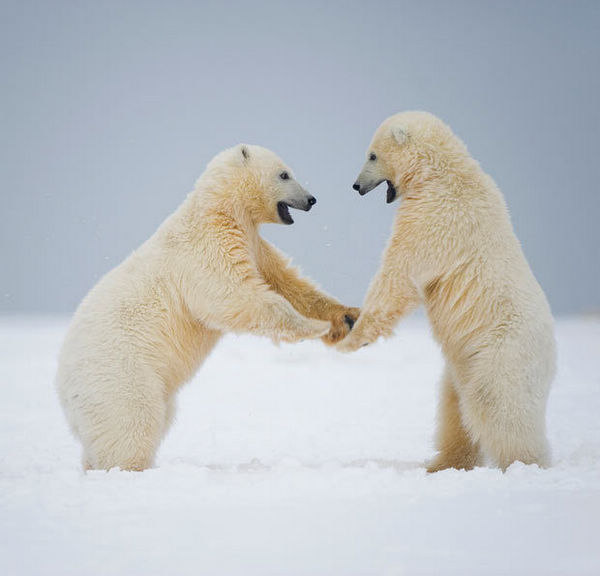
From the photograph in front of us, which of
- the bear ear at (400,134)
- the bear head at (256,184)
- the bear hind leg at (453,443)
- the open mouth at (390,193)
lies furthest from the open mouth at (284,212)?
the bear hind leg at (453,443)

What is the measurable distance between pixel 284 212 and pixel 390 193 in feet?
2.33

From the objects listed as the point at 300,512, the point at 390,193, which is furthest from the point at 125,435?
the point at 390,193

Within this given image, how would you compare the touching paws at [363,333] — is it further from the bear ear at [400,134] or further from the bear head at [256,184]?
the bear ear at [400,134]

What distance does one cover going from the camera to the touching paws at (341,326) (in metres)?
5.25

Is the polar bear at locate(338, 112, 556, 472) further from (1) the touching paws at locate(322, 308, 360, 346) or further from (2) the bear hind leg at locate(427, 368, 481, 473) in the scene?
(1) the touching paws at locate(322, 308, 360, 346)

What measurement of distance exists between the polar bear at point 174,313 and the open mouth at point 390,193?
50 cm

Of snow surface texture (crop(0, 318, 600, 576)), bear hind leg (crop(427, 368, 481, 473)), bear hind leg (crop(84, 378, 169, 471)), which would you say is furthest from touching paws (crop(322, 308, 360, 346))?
bear hind leg (crop(84, 378, 169, 471))

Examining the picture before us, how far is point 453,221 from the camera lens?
4.71 meters

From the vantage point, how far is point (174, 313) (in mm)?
4961

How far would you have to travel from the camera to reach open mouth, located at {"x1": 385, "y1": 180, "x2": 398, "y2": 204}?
5.12 meters

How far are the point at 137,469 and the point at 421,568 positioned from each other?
2.22 meters

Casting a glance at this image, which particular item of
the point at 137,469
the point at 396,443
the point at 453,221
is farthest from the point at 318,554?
the point at 396,443

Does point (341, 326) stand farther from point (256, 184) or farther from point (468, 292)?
point (256, 184)

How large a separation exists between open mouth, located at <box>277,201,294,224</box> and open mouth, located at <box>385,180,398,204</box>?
653 mm
